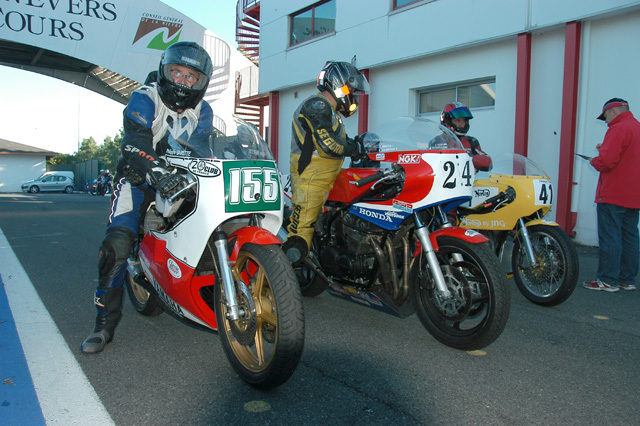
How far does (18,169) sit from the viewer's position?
5303 centimetres

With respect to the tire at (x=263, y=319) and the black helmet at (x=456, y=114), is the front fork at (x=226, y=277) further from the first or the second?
the black helmet at (x=456, y=114)

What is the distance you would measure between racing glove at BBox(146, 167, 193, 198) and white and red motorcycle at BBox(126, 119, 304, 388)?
5 cm

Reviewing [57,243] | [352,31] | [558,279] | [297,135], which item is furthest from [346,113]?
[352,31]

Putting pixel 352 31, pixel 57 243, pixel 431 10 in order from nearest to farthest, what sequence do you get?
pixel 57 243, pixel 431 10, pixel 352 31

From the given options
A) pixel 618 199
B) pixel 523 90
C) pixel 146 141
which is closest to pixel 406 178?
pixel 146 141

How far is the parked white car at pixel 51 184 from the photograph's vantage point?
3924cm

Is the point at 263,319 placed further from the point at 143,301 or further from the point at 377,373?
the point at 143,301

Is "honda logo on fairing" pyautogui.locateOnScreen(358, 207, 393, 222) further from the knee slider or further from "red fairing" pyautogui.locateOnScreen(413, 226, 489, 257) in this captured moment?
the knee slider

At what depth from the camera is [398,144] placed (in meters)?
3.69

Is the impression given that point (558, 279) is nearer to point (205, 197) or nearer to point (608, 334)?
point (608, 334)

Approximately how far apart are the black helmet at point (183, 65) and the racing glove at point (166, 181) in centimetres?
60

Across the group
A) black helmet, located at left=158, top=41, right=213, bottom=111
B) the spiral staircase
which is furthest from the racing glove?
the spiral staircase

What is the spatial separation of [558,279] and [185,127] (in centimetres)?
342

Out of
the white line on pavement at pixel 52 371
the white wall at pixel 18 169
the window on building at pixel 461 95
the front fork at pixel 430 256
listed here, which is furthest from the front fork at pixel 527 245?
the white wall at pixel 18 169
